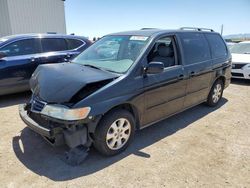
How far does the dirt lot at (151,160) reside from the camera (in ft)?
9.22

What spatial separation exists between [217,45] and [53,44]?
4.29 meters

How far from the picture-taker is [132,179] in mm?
2840

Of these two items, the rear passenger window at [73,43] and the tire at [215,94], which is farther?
the rear passenger window at [73,43]

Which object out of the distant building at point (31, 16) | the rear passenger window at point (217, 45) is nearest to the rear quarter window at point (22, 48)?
the rear passenger window at point (217, 45)

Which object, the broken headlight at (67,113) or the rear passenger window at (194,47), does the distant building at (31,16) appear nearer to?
the rear passenger window at (194,47)

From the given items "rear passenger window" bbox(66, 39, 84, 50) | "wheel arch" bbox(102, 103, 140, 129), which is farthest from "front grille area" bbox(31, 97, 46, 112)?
"rear passenger window" bbox(66, 39, 84, 50)

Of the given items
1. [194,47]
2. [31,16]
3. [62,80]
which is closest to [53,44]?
[62,80]

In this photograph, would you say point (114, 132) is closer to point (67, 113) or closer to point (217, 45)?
point (67, 113)

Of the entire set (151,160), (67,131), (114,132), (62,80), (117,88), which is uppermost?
(62,80)

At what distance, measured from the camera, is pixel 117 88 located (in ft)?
10.3

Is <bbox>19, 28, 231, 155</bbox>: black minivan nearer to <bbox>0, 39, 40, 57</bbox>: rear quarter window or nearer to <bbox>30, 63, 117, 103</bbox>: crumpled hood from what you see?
<bbox>30, 63, 117, 103</bbox>: crumpled hood

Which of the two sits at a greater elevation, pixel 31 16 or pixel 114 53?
pixel 31 16

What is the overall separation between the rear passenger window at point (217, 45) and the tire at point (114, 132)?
3.00 metres

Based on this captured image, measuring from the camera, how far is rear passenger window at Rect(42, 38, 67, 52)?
6.21 meters
